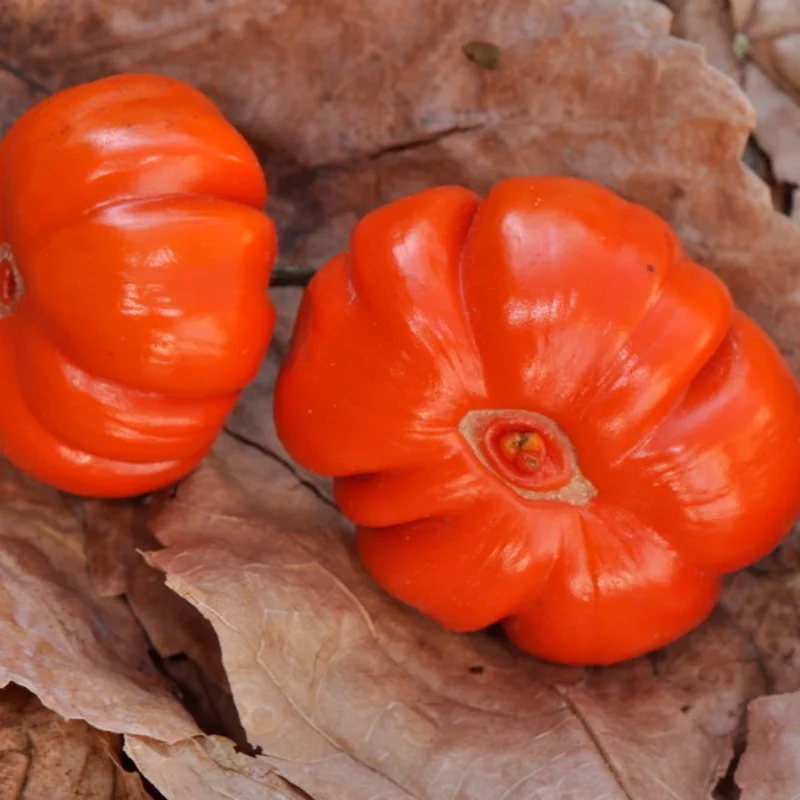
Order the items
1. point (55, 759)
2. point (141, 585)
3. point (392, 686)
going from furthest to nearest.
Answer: point (141, 585), point (392, 686), point (55, 759)

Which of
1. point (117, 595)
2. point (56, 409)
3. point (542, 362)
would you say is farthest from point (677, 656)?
point (56, 409)

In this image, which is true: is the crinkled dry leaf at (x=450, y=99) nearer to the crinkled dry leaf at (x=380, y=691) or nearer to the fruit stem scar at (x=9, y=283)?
the fruit stem scar at (x=9, y=283)

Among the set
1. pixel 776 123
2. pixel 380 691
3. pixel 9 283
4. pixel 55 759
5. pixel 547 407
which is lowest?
pixel 55 759

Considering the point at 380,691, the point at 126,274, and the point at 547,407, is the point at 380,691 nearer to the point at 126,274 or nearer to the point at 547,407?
the point at 547,407

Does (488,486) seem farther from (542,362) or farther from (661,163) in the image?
(661,163)

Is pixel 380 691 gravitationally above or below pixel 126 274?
below

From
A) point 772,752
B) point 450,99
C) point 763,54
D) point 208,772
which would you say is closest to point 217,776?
point 208,772

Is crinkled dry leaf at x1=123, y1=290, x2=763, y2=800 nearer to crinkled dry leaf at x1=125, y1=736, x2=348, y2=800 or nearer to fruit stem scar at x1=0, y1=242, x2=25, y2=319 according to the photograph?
crinkled dry leaf at x1=125, y1=736, x2=348, y2=800
